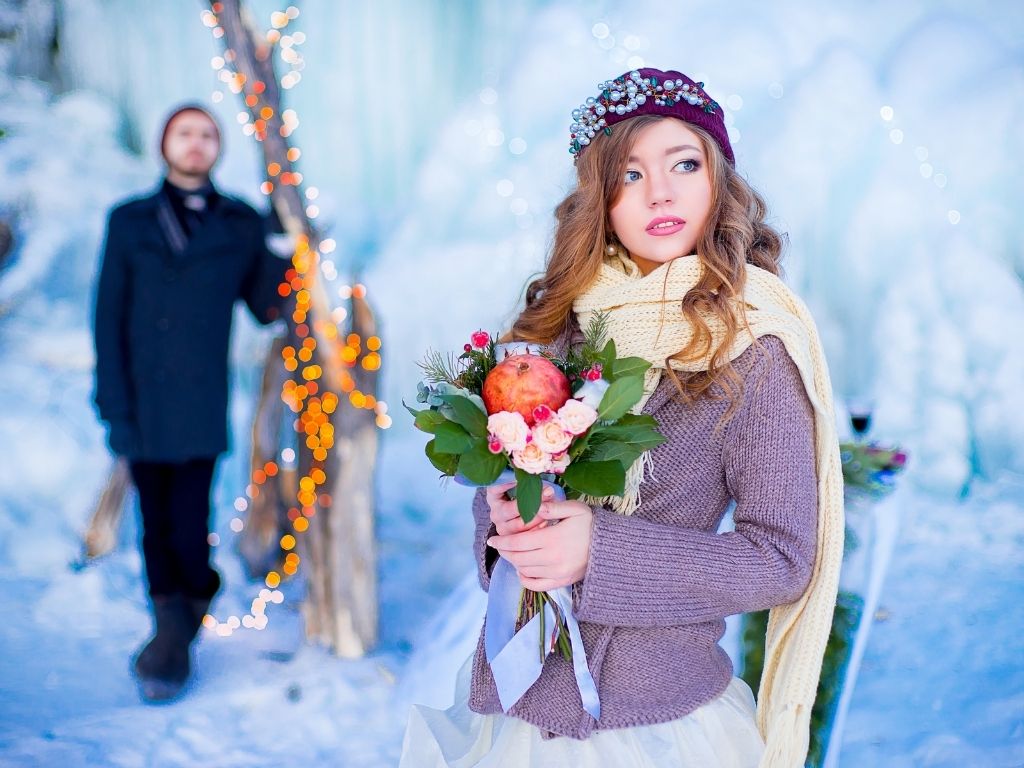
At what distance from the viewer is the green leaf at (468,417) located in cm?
108

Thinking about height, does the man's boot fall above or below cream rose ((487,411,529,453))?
below

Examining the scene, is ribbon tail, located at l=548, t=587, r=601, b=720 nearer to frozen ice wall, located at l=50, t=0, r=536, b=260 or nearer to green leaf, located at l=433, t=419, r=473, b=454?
green leaf, located at l=433, t=419, r=473, b=454

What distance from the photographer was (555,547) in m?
1.17

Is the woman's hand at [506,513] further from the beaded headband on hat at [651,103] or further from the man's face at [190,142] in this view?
the man's face at [190,142]

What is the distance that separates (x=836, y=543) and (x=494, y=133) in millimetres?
2561

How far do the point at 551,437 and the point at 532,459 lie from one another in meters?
0.04

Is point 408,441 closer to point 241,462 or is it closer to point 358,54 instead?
point 241,462

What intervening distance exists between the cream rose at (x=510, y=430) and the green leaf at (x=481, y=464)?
0.02 m

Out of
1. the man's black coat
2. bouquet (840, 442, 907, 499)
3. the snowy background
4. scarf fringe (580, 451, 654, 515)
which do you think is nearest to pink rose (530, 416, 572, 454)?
scarf fringe (580, 451, 654, 515)

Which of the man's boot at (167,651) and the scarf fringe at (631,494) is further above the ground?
the scarf fringe at (631,494)

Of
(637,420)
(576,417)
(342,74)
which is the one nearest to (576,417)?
(576,417)

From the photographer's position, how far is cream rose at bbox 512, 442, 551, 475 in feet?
3.41

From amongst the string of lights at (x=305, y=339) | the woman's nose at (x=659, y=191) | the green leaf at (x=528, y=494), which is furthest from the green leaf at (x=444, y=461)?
the string of lights at (x=305, y=339)

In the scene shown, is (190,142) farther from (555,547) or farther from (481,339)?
(555,547)
